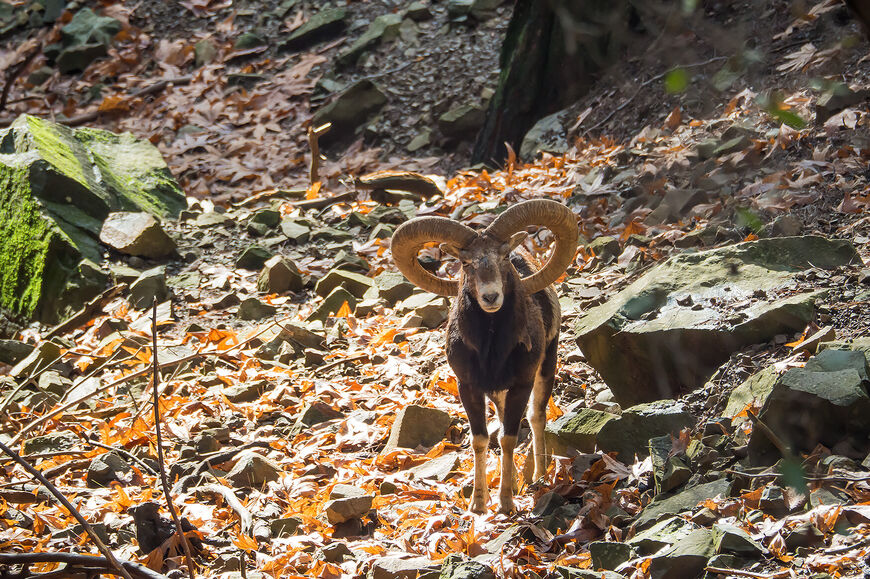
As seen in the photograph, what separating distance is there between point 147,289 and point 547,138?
5891mm

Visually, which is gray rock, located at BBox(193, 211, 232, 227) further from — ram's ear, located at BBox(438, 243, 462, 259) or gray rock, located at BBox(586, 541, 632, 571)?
gray rock, located at BBox(586, 541, 632, 571)

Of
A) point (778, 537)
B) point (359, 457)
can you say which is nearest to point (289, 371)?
point (359, 457)

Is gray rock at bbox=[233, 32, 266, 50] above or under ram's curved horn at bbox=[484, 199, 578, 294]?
under

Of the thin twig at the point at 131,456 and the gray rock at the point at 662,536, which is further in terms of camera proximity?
the thin twig at the point at 131,456

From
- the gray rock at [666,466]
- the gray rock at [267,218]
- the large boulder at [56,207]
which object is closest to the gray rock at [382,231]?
the gray rock at [267,218]

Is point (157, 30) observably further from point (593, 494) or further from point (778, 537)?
point (778, 537)

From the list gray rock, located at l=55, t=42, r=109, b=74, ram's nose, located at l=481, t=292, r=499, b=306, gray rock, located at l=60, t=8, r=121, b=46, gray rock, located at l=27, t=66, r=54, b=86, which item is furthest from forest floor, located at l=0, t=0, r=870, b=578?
gray rock, located at l=60, t=8, r=121, b=46

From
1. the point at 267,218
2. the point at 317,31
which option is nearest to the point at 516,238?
the point at 267,218

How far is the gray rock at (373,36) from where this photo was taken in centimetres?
1647

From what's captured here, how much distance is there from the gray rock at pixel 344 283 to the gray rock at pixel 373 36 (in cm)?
736

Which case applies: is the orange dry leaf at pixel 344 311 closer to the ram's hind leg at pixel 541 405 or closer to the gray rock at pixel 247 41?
the ram's hind leg at pixel 541 405

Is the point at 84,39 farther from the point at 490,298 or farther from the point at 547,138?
the point at 490,298

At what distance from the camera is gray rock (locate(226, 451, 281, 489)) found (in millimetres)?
6793

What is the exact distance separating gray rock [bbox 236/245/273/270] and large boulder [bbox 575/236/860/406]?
17.1 feet
